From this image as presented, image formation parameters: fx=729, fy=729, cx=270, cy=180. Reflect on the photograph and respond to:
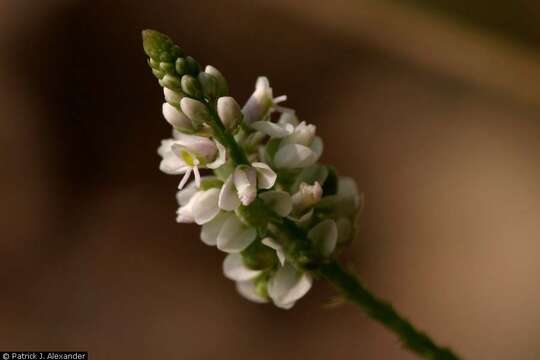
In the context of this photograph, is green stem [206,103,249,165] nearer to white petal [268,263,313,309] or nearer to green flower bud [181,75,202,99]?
green flower bud [181,75,202,99]

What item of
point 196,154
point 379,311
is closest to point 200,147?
point 196,154

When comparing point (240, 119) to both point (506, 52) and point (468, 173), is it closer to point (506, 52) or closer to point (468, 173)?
point (468, 173)

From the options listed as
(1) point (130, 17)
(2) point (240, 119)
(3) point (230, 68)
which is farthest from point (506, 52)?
(2) point (240, 119)

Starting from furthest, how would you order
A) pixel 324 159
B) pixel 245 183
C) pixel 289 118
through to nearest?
1. pixel 324 159
2. pixel 289 118
3. pixel 245 183

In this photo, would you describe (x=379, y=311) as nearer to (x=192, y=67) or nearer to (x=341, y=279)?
(x=341, y=279)

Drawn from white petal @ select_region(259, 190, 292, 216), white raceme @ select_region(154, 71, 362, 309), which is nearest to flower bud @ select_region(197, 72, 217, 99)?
white raceme @ select_region(154, 71, 362, 309)
